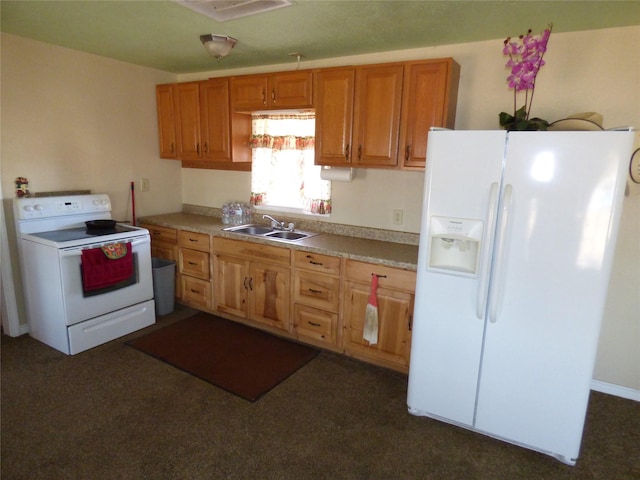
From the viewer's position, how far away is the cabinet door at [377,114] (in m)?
2.71

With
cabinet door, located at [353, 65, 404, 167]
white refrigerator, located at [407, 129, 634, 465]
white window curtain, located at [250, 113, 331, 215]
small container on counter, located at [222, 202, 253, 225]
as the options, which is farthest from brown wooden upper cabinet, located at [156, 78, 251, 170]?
white refrigerator, located at [407, 129, 634, 465]

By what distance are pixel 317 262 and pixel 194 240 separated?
1336mm

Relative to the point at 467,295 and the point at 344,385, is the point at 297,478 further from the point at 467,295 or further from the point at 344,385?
the point at 467,295

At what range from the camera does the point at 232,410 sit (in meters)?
2.35

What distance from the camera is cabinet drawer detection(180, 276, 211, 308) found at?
366cm

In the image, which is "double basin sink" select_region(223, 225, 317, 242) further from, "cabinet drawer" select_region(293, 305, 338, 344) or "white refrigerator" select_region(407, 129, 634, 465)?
"white refrigerator" select_region(407, 129, 634, 465)

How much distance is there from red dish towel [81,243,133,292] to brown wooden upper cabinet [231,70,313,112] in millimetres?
1555

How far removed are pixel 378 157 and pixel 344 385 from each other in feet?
5.31

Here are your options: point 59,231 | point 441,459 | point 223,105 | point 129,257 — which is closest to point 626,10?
point 441,459

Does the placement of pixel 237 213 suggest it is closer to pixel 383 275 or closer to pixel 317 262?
pixel 317 262

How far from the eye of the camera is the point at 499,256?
77.4 inches

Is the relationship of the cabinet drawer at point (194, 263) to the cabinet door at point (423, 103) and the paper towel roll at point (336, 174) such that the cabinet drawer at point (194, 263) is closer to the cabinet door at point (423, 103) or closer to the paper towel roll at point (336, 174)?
the paper towel roll at point (336, 174)

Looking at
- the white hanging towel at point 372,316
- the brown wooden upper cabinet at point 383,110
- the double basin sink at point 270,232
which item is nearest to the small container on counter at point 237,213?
the double basin sink at point 270,232

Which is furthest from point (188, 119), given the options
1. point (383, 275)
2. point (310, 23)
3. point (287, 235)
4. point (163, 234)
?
point (383, 275)
